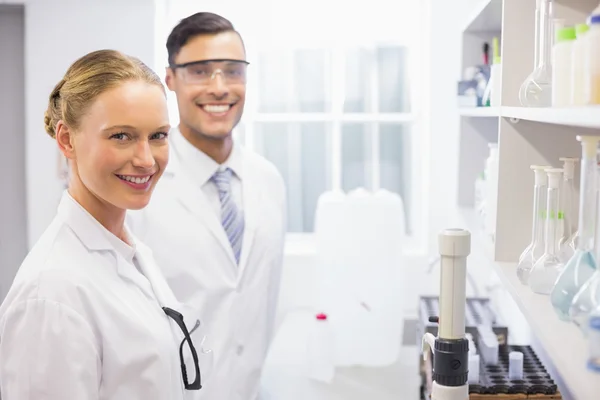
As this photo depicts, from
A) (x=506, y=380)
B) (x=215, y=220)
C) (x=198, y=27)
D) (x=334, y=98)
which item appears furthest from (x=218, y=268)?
(x=334, y=98)

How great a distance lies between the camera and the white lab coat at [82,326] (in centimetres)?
119

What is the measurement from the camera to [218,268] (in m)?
2.06

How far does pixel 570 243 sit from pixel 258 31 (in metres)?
2.61

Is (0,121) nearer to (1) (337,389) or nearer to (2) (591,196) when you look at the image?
(1) (337,389)

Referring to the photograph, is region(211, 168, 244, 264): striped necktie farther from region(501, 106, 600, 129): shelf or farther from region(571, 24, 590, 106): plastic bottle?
region(571, 24, 590, 106): plastic bottle

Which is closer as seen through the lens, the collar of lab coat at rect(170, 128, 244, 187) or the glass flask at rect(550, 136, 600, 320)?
the glass flask at rect(550, 136, 600, 320)

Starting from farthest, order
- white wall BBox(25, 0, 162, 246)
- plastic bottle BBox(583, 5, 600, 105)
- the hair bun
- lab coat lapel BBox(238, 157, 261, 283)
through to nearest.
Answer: white wall BBox(25, 0, 162, 246)
lab coat lapel BBox(238, 157, 261, 283)
the hair bun
plastic bottle BBox(583, 5, 600, 105)

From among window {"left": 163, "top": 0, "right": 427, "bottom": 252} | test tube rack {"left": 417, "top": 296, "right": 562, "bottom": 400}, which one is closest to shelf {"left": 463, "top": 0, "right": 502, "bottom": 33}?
test tube rack {"left": 417, "top": 296, "right": 562, "bottom": 400}

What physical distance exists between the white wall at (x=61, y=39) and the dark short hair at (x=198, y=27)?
143 centimetres

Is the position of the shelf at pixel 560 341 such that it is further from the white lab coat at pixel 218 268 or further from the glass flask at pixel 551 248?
the white lab coat at pixel 218 268

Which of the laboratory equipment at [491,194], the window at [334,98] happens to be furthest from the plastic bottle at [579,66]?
the window at [334,98]

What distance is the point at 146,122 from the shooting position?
135cm

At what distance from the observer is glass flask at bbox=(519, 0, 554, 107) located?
4.48 feet

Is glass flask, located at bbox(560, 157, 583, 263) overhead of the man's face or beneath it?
beneath
